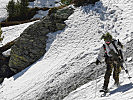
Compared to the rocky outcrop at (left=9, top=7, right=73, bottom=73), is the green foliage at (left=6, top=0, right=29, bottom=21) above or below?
above

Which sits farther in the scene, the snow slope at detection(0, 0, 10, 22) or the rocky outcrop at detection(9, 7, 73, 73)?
the snow slope at detection(0, 0, 10, 22)

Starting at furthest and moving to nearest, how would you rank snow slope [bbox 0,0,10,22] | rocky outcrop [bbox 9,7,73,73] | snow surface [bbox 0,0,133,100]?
snow slope [bbox 0,0,10,22] → rocky outcrop [bbox 9,7,73,73] → snow surface [bbox 0,0,133,100]

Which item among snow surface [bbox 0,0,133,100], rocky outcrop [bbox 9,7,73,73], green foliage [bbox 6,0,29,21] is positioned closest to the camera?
snow surface [bbox 0,0,133,100]

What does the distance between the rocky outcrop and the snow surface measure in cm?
89

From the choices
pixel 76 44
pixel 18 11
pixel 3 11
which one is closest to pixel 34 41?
pixel 76 44

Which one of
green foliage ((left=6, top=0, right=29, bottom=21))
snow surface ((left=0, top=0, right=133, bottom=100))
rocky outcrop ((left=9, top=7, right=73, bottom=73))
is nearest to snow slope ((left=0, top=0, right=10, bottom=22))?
green foliage ((left=6, top=0, right=29, bottom=21))

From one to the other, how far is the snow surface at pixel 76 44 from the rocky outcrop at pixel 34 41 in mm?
A: 886

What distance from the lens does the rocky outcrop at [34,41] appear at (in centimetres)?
1812

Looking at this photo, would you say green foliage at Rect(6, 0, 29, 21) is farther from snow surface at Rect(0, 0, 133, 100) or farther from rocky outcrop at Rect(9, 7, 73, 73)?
snow surface at Rect(0, 0, 133, 100)

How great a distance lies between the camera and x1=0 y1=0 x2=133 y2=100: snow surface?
13.0m

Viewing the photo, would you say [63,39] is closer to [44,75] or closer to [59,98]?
[44,75]

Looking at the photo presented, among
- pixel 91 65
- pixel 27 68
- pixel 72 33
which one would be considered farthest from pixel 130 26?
pixel 27 68

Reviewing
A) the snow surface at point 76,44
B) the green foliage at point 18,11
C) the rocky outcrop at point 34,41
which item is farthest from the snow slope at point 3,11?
the snow surface at point 76,44

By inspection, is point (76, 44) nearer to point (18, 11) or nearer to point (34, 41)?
point (34, 41)
